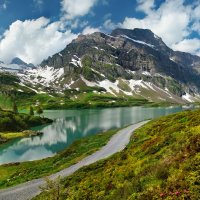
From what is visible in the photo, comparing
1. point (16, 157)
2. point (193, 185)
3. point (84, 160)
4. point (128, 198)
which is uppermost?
point (193, 185)

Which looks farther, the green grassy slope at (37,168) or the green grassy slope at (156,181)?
the green grassy slope at (37,168)

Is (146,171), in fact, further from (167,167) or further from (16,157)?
(16,157)

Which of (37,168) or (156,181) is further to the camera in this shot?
(37,168)

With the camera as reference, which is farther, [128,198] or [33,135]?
[33,135]

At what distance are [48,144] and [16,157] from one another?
24.8 m

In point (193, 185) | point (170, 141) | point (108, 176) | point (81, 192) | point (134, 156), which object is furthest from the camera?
point (134, 156)

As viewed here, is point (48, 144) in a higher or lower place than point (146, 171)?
lower

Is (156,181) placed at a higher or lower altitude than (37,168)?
higher

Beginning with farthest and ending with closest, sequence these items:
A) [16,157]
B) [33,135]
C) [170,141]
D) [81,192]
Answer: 1. [33,135]
2. [16,157]
3. [170,141]
4. [81,192]

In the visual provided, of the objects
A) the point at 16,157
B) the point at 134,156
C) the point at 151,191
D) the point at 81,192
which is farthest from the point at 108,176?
the point at 16,157

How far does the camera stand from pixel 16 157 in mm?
114562

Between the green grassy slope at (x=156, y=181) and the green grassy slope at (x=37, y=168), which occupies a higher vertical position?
the green grassy slope at (x=156, y=181)

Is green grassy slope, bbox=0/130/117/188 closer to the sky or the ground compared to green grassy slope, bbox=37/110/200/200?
closer to the ground

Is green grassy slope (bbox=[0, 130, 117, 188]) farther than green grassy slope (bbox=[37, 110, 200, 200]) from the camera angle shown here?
Yes
